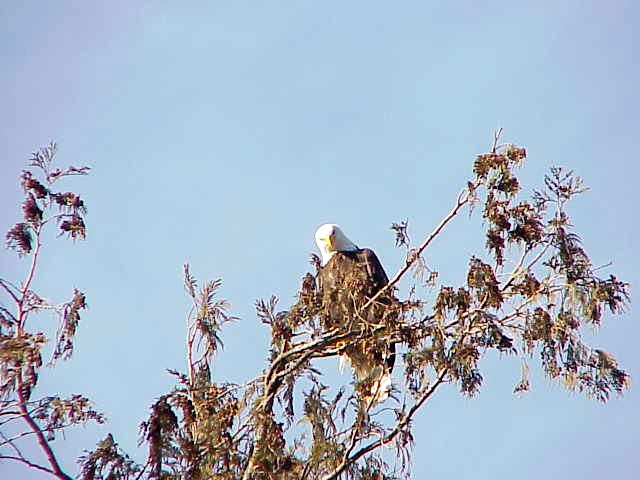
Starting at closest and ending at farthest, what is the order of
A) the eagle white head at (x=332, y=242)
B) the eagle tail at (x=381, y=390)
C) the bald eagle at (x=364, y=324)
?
the eagle tail at (x=381, y=390) → the bald eagle at (x=364, y=324) → the eagle white head at (x=332, y=242)

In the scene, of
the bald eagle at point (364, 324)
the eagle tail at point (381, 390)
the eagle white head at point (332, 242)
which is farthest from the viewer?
the eagle white head at point (332, 242)

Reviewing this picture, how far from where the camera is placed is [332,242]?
11023 millimetres

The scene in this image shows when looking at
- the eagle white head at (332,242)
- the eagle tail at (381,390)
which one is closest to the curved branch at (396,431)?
the eagle tail at (381,390)

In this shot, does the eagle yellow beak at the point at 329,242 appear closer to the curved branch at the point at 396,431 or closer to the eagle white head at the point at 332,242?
the eagle white head at the point at 332,242

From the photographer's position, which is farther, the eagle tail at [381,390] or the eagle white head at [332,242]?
the eagle white head at [332,242]

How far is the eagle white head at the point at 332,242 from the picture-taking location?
10961 millimetres

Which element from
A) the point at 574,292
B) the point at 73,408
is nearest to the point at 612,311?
the point at 574,292

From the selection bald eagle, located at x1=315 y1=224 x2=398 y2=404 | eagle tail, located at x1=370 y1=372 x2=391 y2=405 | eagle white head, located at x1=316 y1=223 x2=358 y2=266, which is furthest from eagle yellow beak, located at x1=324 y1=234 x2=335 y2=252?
eagle tail, located at x1=370 y1=372 x2=391 y2=405

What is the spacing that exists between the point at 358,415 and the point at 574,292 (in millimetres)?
1348

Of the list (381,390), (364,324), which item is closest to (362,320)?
(364,324)

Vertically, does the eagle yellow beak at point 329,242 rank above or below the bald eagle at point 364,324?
above

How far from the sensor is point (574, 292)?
640cm

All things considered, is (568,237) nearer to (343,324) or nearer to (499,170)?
(499,170)

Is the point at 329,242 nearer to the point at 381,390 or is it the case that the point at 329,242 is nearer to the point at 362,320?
the point at 362,320
